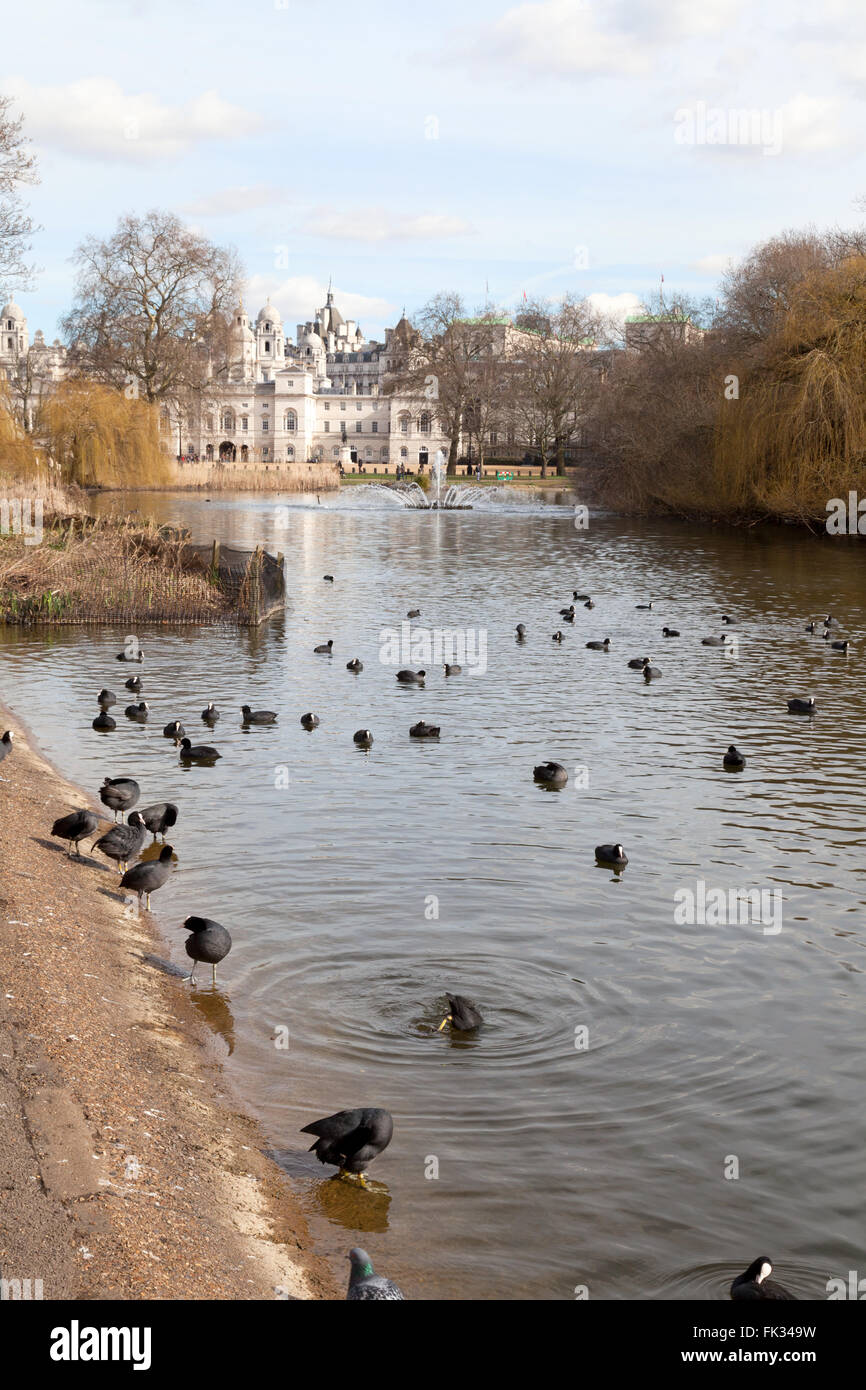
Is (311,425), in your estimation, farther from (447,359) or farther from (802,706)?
(802,706)

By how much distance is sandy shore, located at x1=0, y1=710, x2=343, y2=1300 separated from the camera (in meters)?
5.42

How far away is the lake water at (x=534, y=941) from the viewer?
653 cm

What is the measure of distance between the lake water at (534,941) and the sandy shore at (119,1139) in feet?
1.00

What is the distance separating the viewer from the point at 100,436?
56.6 metres

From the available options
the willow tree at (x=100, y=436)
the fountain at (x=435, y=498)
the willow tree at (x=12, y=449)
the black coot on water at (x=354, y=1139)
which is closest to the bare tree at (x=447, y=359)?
the fountain at (x=435, y=498)

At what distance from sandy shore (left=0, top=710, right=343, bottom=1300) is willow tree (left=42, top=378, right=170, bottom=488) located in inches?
1887

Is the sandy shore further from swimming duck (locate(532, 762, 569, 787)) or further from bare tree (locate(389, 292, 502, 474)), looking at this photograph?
bare tree (locate(389, 292, 502, 474))

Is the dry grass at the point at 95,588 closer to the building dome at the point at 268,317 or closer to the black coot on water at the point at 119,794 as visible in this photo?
the black coot on water at the point at 119,794

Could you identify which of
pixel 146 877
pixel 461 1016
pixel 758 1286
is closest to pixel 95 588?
pixel 146 877

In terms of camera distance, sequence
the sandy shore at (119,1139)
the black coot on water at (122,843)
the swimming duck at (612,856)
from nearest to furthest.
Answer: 1. the sandy shore at (119,1139)
2. the black coot on water at (122,843)
3. the swimming duck at (612,856)

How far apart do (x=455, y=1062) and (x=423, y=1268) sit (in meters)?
2.06

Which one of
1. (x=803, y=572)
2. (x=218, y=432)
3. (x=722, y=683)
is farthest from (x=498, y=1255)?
(x=218, y=432)

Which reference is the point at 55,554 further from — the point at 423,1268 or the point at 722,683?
the point at 423,1268

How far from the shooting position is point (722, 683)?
2089 centimetres
